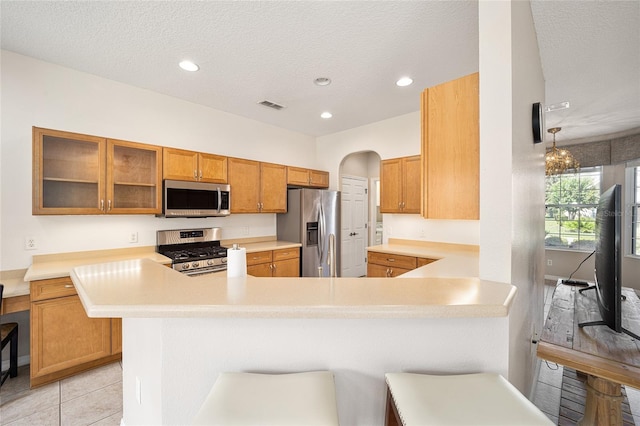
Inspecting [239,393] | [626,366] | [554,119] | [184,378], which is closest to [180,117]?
[184,378]

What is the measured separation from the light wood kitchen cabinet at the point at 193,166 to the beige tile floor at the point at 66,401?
2.00 m

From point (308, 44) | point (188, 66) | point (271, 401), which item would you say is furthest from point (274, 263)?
point (271, 401)

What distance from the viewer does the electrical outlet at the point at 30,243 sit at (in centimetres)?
253

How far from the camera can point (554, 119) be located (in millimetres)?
4074

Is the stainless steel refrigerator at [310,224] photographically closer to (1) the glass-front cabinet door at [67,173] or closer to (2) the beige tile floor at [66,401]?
(1) the glass-front cabinet door at [67,173]

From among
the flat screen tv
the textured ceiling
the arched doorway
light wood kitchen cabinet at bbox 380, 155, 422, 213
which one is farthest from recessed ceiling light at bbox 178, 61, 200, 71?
the flat screen tv

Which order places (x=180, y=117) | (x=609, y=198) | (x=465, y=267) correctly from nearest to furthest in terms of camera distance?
(x=609, y=198), (x=465, y=267), (x=180, y=117)

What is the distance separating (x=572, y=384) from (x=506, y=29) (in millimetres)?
2813

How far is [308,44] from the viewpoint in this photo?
89.5 inches

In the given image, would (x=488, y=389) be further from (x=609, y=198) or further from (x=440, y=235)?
(x=440, y=235)

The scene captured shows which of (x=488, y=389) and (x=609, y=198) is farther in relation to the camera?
(x=609, y=198)

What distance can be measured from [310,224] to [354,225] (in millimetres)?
1403

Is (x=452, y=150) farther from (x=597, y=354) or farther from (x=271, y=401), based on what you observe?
(x=271, y=401)

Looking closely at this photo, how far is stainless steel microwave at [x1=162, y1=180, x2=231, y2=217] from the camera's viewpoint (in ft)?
10.2
